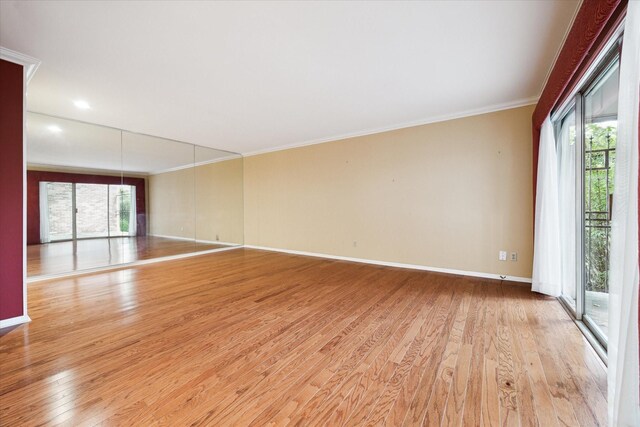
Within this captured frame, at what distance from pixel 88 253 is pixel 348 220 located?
17.2 ft

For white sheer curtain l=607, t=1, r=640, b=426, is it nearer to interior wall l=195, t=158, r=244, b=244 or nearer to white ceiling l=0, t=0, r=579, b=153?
white ceiling l=0, t=0, r=579, b=153

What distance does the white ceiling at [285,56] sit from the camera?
6.37 feet

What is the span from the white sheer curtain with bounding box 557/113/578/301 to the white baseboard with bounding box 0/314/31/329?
539 centimetres

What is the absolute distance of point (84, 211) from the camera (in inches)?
194

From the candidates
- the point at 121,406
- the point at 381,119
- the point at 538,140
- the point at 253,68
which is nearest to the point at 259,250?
the point at 381,119

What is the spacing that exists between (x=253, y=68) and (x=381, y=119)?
7.79 feet

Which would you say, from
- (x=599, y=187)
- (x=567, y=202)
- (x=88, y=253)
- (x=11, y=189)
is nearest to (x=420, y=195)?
(x=567, y=202)

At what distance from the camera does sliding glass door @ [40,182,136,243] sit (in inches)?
180

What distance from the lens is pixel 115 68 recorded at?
271 cm

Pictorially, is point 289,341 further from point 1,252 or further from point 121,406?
point 1,252

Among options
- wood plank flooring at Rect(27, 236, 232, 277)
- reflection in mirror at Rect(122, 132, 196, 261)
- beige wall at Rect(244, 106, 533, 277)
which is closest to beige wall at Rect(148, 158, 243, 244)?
reflection in mirror at Rect(122, 132, 196, 261)

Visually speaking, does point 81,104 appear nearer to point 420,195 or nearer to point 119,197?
point 119,197

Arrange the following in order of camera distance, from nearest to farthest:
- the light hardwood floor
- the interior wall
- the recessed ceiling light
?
1. the light hardwood floor
2. the recessed ceiling light
3. the interior wall

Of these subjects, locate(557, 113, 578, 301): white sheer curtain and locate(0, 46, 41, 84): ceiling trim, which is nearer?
locate(0, 46, 41, 84): ceiling trim
